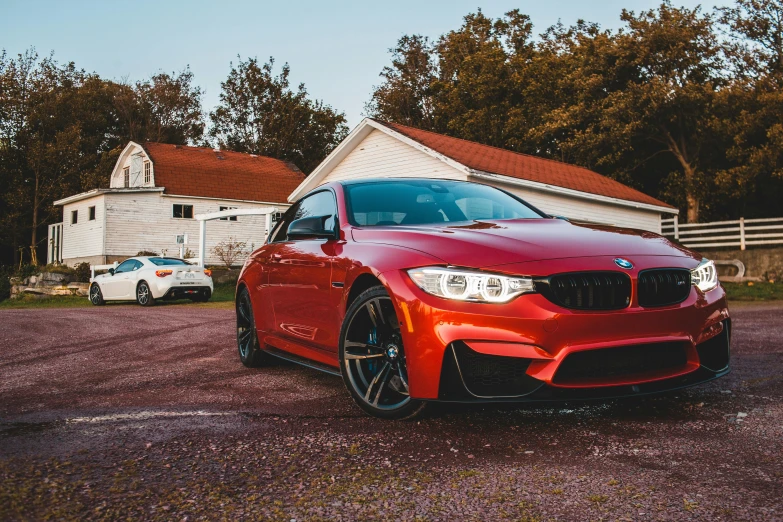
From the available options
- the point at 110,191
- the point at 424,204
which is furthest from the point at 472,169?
the point at 110,191

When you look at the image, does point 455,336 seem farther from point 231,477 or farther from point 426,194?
point 426,194

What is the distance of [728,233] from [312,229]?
96.2ft

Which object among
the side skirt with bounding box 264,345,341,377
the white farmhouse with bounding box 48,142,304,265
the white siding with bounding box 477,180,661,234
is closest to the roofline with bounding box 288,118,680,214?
the white siding with bounding box 477,180,661,234

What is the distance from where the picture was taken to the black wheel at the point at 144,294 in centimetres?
1937

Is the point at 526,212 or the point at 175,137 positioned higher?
the point at 175,137

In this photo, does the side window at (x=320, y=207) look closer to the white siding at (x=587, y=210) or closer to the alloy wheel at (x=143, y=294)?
the alloy wheel at (x=143, y=294)

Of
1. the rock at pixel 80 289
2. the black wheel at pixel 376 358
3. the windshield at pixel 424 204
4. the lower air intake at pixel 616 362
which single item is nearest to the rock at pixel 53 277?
the rock at pixel 80 289

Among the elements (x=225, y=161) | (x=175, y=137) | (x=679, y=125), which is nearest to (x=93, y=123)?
(x=175, y=137)

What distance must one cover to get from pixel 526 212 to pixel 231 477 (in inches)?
127

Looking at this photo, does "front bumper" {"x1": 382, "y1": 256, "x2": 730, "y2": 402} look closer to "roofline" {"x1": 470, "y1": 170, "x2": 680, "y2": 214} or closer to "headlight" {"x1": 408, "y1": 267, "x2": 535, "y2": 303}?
"headlight" {"x1": 408, "y1": 267, "x2": 535, "y2": 303}

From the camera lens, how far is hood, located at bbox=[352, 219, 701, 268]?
3748 millimetres

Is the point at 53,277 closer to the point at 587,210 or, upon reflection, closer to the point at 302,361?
the point at 587,210

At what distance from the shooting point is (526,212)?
5.52m

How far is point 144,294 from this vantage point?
64.3ft
